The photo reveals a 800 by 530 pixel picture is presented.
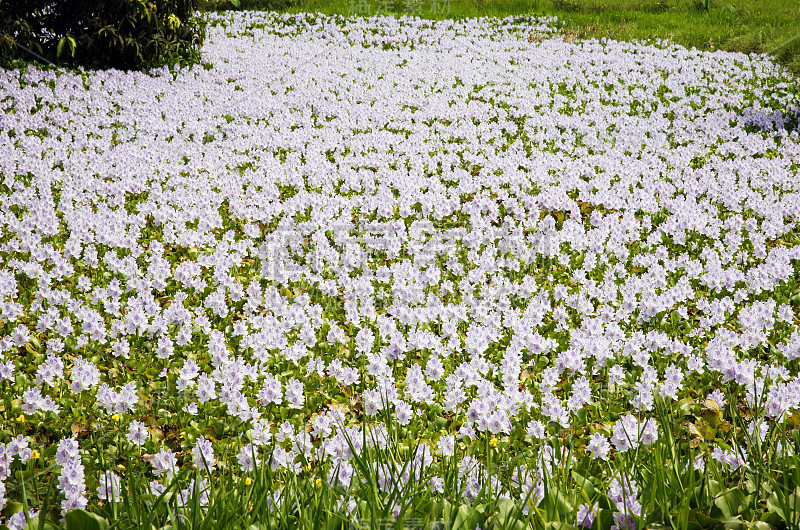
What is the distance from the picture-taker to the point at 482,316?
4730 millimetres

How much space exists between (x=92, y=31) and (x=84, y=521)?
38.2 ft

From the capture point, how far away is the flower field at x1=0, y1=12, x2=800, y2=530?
8.38 ft

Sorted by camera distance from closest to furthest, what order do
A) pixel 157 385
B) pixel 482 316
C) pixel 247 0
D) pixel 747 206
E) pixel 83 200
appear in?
pixel 157 385
pixel 482 316
pixel 83 200
pixel 747 206
pixel 247 0


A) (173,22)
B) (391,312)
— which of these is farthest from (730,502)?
(173,22)

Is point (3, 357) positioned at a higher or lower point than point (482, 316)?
lower

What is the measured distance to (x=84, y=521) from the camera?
2193 mm

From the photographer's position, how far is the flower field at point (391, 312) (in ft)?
8.38

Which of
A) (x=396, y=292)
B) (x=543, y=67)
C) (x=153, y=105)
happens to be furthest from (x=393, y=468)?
(x=543, y=67)

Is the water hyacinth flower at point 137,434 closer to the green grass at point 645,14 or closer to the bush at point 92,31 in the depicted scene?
the bush at point 92,31

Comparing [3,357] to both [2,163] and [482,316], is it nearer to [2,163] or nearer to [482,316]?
[482,316]

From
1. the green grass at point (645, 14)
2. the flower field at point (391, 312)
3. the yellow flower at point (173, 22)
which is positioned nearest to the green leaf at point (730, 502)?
the flower field at point (391, 312)

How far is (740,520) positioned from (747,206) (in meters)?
6.01

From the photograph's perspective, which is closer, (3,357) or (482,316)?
(3,357)

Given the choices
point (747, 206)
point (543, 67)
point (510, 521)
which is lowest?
point (510, 521)
